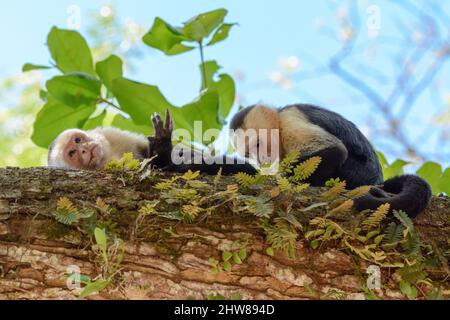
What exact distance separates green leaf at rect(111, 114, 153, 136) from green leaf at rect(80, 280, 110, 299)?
9.73 feet

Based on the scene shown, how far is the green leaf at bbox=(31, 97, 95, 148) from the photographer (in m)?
5.77

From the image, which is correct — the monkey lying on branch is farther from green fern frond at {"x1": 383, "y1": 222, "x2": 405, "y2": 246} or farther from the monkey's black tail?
green fern frond at {"x1": 383, "y1": 222, "x2": 405, "y2": 246}

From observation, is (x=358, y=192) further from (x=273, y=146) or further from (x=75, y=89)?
(x=75, y=89)

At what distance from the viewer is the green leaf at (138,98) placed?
5266mm

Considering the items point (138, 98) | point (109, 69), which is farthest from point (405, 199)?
point (109, 69)

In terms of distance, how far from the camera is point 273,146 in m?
5.70

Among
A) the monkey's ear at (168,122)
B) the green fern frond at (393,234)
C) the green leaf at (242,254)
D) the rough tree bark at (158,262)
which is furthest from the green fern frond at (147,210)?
the monkey's ear at (168,122)

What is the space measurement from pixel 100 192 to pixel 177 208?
48cm

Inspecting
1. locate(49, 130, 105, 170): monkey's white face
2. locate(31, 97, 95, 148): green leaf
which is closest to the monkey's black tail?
locate(49, 130, 105, 170): monkey's white face

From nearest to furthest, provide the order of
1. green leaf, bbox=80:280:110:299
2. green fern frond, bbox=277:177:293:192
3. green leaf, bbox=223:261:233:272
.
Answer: green leaf, bbox=80:280:110:299 → green leaf, bbox=223:261:233:272 → green fern frond, bbox=277:177:293:192

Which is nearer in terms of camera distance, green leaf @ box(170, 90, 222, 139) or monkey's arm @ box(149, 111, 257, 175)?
monkey's arm @ box(149, 111, 257, 175)

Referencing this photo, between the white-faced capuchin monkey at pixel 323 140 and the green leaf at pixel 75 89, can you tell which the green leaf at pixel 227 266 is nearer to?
the white-faced capuchin monkey at pixel 323 140
